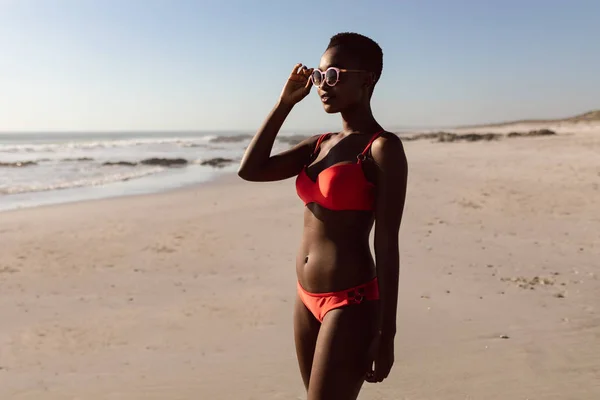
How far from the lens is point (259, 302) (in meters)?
7.63

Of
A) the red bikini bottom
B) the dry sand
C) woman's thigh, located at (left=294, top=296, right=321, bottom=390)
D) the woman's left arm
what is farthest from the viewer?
the dry sand

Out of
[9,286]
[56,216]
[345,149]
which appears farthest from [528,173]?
[345,149]

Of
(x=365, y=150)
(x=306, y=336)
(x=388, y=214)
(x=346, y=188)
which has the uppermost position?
(x=365, y=150)

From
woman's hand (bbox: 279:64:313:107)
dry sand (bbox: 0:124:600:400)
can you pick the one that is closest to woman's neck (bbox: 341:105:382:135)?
woman's hand (bbox: 279:64:313:107)

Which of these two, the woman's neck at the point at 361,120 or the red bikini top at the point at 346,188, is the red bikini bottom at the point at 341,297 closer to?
the red bikini top at the point at 346,188

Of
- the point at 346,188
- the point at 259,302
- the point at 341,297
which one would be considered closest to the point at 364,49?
the point at 346,188

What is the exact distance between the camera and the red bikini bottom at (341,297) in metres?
2.50

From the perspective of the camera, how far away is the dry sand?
17.4 ft

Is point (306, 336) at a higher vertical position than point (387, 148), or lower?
lower

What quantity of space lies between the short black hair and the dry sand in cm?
335

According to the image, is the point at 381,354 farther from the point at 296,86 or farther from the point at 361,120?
the point at 296,86

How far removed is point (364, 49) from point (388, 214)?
741mm

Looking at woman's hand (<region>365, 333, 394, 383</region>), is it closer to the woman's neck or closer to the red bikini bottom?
the red bikini bottom

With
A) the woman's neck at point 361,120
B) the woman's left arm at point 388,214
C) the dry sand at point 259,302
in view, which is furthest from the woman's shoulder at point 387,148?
the dry sand at point 259,302
